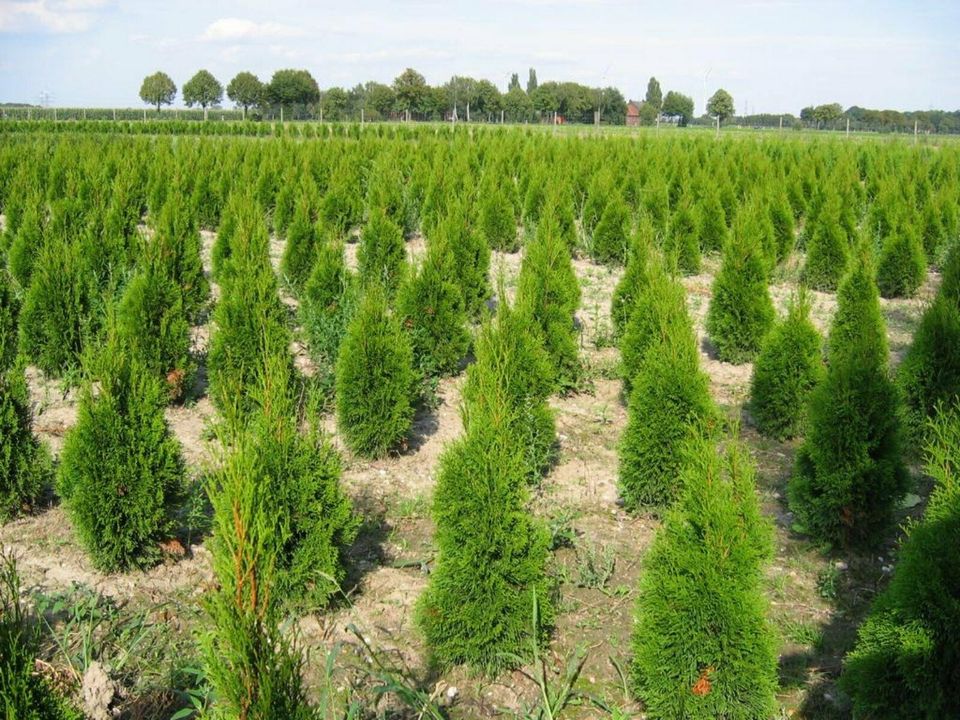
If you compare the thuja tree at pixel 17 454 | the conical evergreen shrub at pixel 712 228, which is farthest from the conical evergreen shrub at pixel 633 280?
the conical evergreen shrub at pixel 712 228

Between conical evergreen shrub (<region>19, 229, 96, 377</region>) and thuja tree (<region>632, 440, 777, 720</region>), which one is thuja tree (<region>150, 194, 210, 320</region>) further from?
thuja tree (<region>632, 440, 777, 720</region>)

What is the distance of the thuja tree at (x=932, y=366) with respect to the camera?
23.3 feet

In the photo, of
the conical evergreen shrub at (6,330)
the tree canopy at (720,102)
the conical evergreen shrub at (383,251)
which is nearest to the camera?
the conical evergreen shrub at (6,330)

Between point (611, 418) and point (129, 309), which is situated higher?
point (129, 309)

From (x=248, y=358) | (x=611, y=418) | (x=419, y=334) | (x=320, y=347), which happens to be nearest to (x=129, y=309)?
Result: (x=248, y=358)

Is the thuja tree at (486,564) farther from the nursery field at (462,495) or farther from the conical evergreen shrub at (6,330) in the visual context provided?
the conical evergreen shrub at (6,330)

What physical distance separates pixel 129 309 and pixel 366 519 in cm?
309

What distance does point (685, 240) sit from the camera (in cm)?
1351

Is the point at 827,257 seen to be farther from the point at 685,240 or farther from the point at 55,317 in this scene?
the point at 55,317

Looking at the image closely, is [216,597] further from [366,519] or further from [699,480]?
[366,519]

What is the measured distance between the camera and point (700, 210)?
15273mm

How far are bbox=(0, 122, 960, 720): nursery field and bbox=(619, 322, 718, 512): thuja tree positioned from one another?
0.07 ft

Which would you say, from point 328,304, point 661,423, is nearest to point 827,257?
point 328,304

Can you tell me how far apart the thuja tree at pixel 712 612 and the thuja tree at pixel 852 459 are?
7.23 ft
